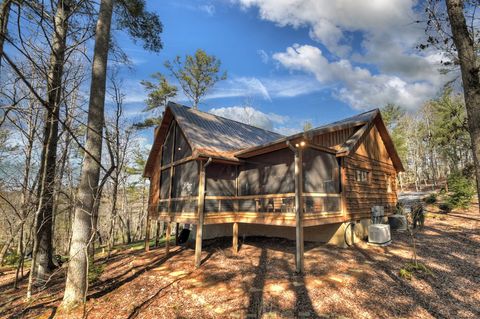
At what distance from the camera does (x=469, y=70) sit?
18.1ft

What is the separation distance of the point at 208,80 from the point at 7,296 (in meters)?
21.5

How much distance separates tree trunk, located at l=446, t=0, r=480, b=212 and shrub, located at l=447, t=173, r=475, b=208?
42.4 ft

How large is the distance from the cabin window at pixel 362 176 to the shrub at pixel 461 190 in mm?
7917

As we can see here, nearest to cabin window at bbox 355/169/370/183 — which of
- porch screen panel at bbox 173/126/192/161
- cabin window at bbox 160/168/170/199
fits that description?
porch screen panel at bbox 173/126/192/161

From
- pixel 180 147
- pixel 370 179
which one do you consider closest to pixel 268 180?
pixel 180 147

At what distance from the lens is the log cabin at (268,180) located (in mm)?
9000

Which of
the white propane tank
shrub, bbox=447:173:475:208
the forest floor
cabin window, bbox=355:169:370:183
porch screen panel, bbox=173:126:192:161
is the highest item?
porch screen panel, bbox=173:126:192:161

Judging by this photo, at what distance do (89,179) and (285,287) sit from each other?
5501mm

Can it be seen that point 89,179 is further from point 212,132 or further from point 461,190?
point 461,190

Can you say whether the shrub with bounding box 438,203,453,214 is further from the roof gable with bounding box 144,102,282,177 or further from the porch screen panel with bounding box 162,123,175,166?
the porch screen panel with bounding box 162,123,175,166

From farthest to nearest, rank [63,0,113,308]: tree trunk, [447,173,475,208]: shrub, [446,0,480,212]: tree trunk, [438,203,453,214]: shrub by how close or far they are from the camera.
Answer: [438,203,453,214]: shrub → [447,173,475,208]: shrub → [63,0,113,308]: tree trunk → [446,0,480,212]: tree trunk

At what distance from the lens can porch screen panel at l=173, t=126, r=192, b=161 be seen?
36.5ft

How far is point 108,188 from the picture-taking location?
2125 centimetres

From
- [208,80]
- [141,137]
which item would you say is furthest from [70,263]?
[208,80]
